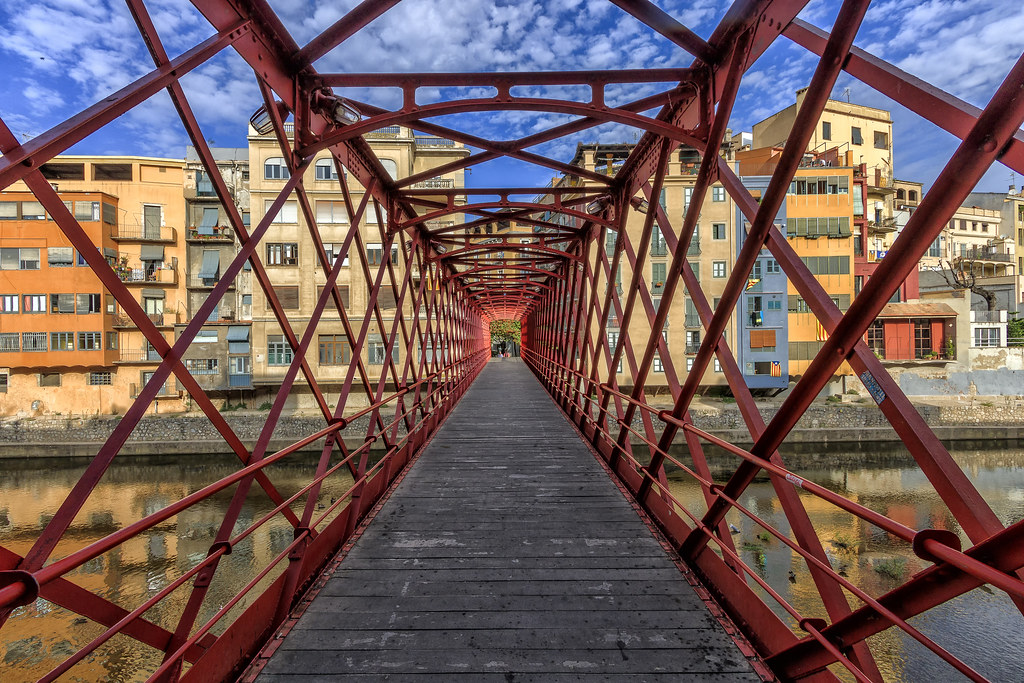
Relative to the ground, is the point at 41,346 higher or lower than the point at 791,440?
higher

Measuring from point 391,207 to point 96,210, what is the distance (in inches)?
1152

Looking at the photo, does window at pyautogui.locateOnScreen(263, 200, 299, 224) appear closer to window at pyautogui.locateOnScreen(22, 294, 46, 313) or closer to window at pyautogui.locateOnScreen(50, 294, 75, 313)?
window at pyautogui.locateOnScreen(50, 294, 75, 313)

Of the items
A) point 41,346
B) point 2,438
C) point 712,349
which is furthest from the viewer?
point 41,346

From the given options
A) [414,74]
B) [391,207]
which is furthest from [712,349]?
[391,207]

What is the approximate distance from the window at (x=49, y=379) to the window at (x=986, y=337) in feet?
170

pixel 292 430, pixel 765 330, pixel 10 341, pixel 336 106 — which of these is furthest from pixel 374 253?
pixel 336 106

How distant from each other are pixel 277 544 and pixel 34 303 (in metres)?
21.8

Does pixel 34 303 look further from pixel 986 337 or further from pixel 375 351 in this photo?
pixel 986 337

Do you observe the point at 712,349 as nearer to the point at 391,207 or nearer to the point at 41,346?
the point at 391,207

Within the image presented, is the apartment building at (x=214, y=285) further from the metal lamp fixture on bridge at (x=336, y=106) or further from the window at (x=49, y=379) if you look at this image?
the metal lamp fixture on bridge at (x=336, y=106)

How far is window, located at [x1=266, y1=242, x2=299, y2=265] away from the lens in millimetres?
24234

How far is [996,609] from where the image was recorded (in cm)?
1173

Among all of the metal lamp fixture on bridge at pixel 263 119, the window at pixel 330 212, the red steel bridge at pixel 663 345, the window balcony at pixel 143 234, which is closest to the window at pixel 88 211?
the window balcony at pixel 143 234

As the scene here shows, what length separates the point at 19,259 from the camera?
80.3 feet
